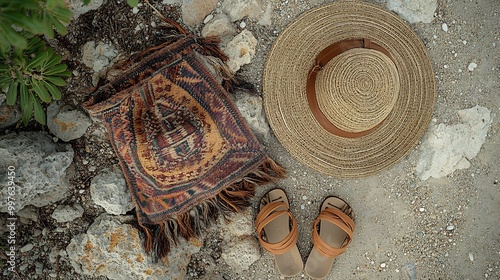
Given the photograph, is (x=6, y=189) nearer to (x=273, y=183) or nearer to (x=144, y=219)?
(x=144, y=219)

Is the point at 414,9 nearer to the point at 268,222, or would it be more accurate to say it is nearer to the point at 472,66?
the point at 472,66

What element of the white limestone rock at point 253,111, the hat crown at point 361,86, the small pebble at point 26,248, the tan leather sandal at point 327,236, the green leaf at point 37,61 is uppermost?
the green leaf at point 37,61

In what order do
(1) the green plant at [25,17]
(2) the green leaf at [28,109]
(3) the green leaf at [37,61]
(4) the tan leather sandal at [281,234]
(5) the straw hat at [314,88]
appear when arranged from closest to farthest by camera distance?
(1) the green plant at [25,17]
(3) the green leaf at [37,61]
(2) the green leaf at [28,109]
(5) the straw hat at [314,88]
(4) the tan leather sandal at [281,234]

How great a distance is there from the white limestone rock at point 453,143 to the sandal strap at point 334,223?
52cm

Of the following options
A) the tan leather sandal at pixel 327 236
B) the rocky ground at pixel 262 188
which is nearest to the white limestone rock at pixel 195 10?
the rocky ground at pixel 262 188

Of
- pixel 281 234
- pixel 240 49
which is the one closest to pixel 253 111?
pixel 240 49

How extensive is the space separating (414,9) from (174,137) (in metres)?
1.45

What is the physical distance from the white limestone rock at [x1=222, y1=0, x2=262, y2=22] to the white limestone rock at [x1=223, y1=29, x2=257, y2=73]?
94 millimetres

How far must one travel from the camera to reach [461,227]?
254cm

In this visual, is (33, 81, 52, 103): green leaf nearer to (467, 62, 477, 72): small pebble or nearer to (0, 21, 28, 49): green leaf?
(0, 21, 28, 49): green leaf

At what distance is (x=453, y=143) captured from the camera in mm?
2459

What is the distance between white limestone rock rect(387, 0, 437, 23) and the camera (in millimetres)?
2361

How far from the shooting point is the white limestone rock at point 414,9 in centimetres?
236

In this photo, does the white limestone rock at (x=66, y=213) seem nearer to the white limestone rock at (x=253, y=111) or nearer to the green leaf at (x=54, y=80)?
the green leaf at (x=54, y=80)
